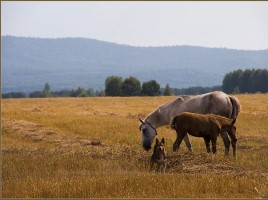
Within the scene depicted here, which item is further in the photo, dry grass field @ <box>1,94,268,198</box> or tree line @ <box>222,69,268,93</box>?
tree line @ <box>222,69,268,93</box>

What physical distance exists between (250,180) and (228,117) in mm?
6497

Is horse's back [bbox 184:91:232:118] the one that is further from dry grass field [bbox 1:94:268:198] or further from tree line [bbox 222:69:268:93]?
tree line [bbox 222:69:268:93]

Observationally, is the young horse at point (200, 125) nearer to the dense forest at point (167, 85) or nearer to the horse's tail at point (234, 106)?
the horse's tail at point (234, 106)

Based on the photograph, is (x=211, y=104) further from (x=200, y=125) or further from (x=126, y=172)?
(x=126, y=172)

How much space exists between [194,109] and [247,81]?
113 metres

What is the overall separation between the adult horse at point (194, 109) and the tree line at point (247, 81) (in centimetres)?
10129

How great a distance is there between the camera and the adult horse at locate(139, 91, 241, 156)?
17.8 metres

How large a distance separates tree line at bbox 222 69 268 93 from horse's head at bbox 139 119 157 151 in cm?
10138

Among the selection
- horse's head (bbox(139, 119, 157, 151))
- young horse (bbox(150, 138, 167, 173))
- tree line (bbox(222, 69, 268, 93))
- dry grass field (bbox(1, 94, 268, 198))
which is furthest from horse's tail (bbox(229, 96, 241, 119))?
tree line (bbox(222, 69, 268, 93))

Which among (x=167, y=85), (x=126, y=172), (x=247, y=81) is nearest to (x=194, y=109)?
(x=126, y=172)

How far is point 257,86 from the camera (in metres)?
121

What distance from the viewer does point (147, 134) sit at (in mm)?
19047

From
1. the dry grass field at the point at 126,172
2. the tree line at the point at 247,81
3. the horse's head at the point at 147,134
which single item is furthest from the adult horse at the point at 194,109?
the tree line at the point at 247,81

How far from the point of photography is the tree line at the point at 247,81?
118375mm
